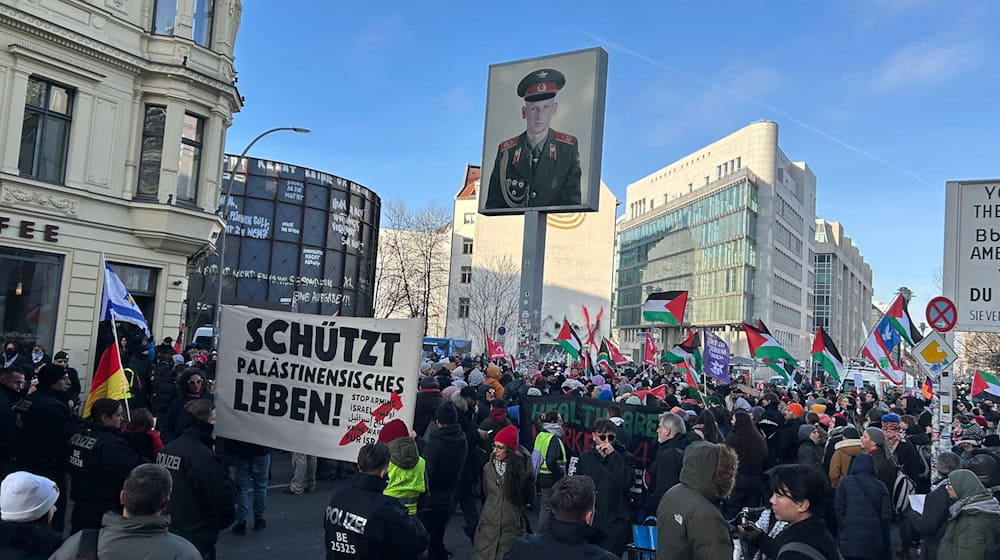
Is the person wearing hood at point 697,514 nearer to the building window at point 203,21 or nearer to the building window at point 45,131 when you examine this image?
the building window at point 45,131

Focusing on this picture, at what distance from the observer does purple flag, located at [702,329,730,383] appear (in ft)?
59.4

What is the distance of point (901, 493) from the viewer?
290 inches

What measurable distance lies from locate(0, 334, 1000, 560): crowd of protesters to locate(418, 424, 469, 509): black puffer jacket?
0.02 metres

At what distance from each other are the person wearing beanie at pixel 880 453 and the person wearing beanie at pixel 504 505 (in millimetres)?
3417

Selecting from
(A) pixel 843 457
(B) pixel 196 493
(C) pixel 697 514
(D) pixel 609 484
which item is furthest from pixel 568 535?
(A) pixel 843 457

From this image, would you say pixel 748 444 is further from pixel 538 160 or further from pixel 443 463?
pixel 538 160

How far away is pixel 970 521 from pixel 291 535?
6548mm

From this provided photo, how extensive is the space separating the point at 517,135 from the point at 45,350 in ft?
44.7

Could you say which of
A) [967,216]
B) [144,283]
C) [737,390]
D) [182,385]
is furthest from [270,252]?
[967,216]

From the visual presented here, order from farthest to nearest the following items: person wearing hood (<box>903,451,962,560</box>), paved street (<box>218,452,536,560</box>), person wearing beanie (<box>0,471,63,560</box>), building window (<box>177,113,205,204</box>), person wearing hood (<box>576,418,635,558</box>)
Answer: building window (<box>177,113,205,204</box>)
paved street (<box>218,452,536,560</box>)
person wearing hood (<box>576,418,635,558</box>)
person wearing hood (<box>903,451,962,560</box>)
person wearing beanie (<box>0,471,63,560</box>)

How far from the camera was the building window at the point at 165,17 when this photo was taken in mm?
18766

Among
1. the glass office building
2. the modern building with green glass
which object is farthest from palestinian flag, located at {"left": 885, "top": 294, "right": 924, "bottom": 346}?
the modern building with green glass

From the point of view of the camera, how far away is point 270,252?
3903 centimetres

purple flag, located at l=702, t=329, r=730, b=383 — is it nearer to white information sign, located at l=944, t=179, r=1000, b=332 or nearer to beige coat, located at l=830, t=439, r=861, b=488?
white information sign, located at l=944, t=179, r=1000, b=332
